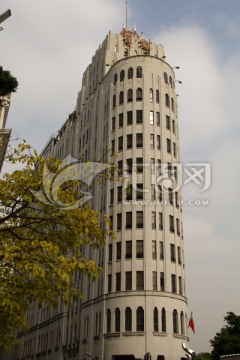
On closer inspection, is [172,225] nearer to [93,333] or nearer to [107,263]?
[107,263]

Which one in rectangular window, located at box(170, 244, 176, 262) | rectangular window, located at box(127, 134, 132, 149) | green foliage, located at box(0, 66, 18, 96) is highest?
rectangular window, located at box(127, 134, 132, 149)

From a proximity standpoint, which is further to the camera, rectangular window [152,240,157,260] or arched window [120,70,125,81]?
arched window [120,70,125,81]

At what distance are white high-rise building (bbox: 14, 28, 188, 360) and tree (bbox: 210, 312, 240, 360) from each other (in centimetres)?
909

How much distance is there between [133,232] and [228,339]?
18.5 metres

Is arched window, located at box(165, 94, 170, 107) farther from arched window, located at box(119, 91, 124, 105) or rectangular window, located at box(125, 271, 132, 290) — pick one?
rectangular window, located at box(125, 271, 132, 290)

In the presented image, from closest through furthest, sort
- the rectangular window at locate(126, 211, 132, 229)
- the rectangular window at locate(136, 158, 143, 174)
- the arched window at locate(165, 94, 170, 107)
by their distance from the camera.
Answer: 1. the rectangular window at locate(126, 211, 132, 229)
2. the rectangular window at locate(136, 158, 143, 174)
3. the arched window at locate(165, 94, 170, 107)

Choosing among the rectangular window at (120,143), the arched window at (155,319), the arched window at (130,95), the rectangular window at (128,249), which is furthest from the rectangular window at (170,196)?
the arched window at (130,95)

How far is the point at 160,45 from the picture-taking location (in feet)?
213

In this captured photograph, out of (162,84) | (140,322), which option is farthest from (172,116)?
(140,322)

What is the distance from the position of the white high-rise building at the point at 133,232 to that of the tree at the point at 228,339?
9.09m

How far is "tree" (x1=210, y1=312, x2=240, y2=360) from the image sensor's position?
4950 centimetres

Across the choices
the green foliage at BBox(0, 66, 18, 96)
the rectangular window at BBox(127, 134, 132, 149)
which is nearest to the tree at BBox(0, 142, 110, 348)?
the green foliage at BBox(0, 66, 18, 96)

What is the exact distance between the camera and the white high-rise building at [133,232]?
4250 cm

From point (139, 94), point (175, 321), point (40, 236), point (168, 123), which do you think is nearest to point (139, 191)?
point (168, 123)
